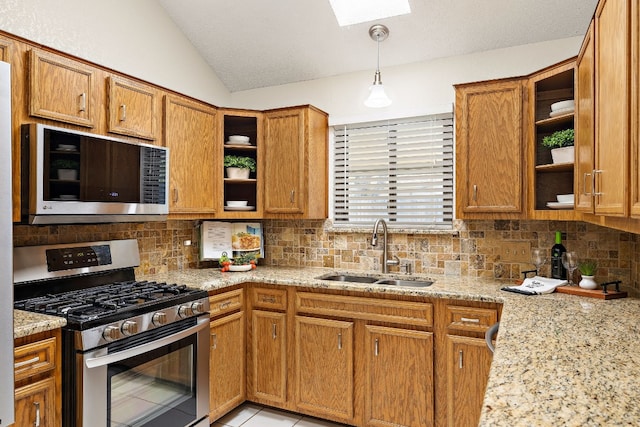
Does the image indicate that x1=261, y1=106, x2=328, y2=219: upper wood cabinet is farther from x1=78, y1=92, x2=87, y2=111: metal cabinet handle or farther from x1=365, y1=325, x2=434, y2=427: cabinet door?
x1=78, y1=92, x2=87, y2=111: metal cabinet handle

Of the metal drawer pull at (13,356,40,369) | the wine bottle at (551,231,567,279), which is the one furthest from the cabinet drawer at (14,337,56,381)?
the wine bottle at (551,231,567,279)

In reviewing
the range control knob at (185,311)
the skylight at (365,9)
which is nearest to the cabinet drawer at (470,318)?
the range control knob at (185,311)

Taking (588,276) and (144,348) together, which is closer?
(144,348)

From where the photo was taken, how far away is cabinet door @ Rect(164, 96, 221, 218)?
2848 mm

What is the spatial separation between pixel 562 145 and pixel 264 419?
2.58m

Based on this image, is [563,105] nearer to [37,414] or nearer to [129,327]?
[129,327]

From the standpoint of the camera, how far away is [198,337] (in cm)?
249

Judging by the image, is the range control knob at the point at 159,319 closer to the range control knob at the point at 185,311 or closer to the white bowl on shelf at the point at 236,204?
the range control knob at the point at 185,311

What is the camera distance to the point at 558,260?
262cm

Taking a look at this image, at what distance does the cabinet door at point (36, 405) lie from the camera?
5.36ft

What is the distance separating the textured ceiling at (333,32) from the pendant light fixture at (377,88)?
4cm

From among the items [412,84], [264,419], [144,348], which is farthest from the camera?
[412,84]

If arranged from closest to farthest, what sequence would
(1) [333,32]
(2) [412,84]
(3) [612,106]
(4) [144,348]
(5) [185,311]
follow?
(3) [612,106]
(4) [144,348]
(5) [185,311]
(1) [333,32]
(2) [412,84]

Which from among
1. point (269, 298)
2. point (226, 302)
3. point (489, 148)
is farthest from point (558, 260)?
point (226, 302)
